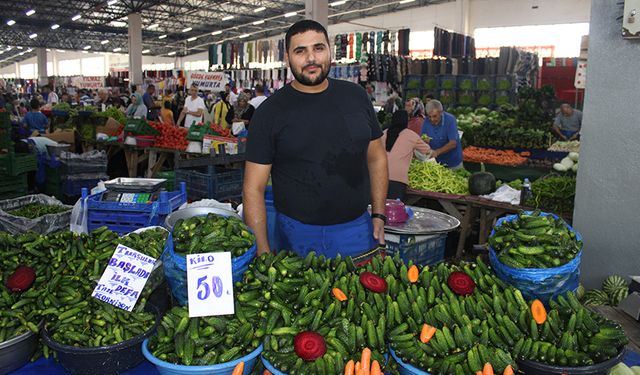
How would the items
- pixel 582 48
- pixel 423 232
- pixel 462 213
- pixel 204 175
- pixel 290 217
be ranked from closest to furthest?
pixel 290 217 < pixel 423 232 < pixel 204 175 < pixel 462 213 < pixel 582 48

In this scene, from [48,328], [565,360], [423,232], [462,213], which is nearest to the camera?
[565,360]

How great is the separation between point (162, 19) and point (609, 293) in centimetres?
3291

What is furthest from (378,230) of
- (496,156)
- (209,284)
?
(496,156)


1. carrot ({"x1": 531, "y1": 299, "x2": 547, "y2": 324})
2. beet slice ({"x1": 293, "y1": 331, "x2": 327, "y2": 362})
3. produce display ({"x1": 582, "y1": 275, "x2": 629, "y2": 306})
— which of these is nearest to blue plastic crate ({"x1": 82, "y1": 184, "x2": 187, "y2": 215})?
beet slice ({"x1": 293, "y1": 331, "x2": 327, "y2": 362})

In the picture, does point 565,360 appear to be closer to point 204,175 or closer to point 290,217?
point 290,217

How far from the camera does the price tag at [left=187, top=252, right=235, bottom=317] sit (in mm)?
2066

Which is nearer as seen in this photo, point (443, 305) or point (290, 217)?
point (443, 305)

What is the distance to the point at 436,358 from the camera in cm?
194

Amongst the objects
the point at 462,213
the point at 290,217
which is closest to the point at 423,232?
the point at 290,217

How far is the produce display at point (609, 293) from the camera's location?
11.4 feet

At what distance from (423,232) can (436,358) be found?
2.12m

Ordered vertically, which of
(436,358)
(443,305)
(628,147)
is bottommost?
(436,358)

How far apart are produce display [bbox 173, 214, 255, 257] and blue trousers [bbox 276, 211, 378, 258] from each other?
590 mm

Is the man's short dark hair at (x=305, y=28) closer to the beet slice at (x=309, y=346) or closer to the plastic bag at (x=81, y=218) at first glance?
the beet slice at (x=309, y=346)
